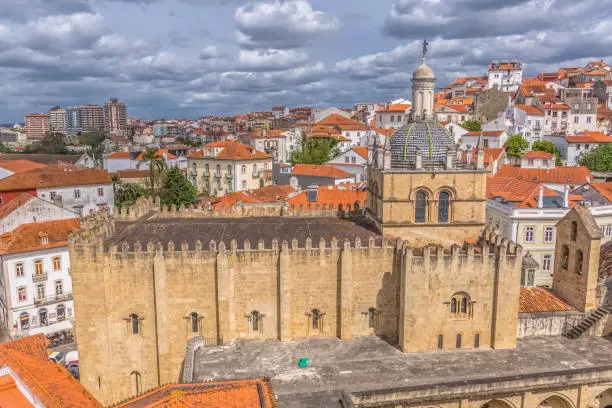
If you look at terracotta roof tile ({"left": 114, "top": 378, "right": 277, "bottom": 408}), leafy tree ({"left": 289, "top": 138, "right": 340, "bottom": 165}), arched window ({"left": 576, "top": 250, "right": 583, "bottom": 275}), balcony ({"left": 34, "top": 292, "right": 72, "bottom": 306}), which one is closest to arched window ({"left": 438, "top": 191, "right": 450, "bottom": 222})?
arched window ({"left": 576, "top": 250, "right": 583, "bottom": 275})

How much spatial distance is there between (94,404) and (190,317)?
6.54 metres

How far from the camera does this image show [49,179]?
6009cm

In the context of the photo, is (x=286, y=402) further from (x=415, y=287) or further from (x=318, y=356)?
(x=415, y=287)

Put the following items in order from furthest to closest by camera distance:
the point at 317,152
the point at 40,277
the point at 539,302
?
the point at 317,152 → the point at 40,277 → the point at 539,302

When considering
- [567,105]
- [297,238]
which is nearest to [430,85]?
[297,238]

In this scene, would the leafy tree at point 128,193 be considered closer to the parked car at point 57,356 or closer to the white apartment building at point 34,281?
the white apartment building at point 34,281

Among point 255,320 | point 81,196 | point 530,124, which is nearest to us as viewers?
point 255,320

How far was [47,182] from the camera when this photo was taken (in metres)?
59.6

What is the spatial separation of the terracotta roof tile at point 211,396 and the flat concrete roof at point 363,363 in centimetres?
308

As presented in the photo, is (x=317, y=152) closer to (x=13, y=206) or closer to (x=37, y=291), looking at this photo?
(x=13, y=206)

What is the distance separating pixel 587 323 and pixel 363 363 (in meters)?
14.3

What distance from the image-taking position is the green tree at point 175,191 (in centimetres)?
7419

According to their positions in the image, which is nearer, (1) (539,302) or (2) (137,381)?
(2) (137,381)

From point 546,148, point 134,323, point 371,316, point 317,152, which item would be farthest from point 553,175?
point 134,323
